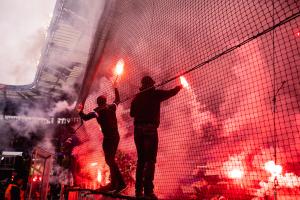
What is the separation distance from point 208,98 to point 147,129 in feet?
23.2

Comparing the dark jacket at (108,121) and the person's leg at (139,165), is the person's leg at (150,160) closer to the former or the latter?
the person's leg at (139,165)

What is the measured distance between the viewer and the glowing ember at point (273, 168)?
880cm

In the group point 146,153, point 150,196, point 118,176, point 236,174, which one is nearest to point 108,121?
point 118,176

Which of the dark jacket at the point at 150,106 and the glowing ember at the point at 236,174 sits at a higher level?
the dark jacket at the point at 150,106

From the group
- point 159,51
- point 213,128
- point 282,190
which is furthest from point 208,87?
point 282,190

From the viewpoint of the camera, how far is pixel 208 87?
35.9ft

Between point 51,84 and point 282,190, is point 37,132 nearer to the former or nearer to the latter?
point 51,84

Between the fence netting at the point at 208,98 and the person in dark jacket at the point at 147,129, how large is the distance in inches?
149

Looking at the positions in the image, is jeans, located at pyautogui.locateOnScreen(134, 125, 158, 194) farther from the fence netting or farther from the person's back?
the fence netting

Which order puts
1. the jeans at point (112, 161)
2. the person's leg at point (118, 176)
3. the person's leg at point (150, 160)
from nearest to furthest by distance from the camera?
the person's leg at point (150, 160)
the person's leg at point (118, 176)
the jeans at point (112, 161)

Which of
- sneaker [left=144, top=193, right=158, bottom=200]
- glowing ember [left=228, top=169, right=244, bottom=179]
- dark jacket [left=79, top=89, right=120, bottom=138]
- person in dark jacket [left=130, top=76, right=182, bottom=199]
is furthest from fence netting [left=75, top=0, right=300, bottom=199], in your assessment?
sneaker [left=144, top=193, right=158, bottom=200]

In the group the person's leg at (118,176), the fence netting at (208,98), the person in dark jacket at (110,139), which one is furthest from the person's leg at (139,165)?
the fence netting at (208,98)

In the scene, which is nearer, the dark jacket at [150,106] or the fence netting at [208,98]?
the dark jacket at [150,106]

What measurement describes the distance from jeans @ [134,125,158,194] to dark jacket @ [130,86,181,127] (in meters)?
0.12
